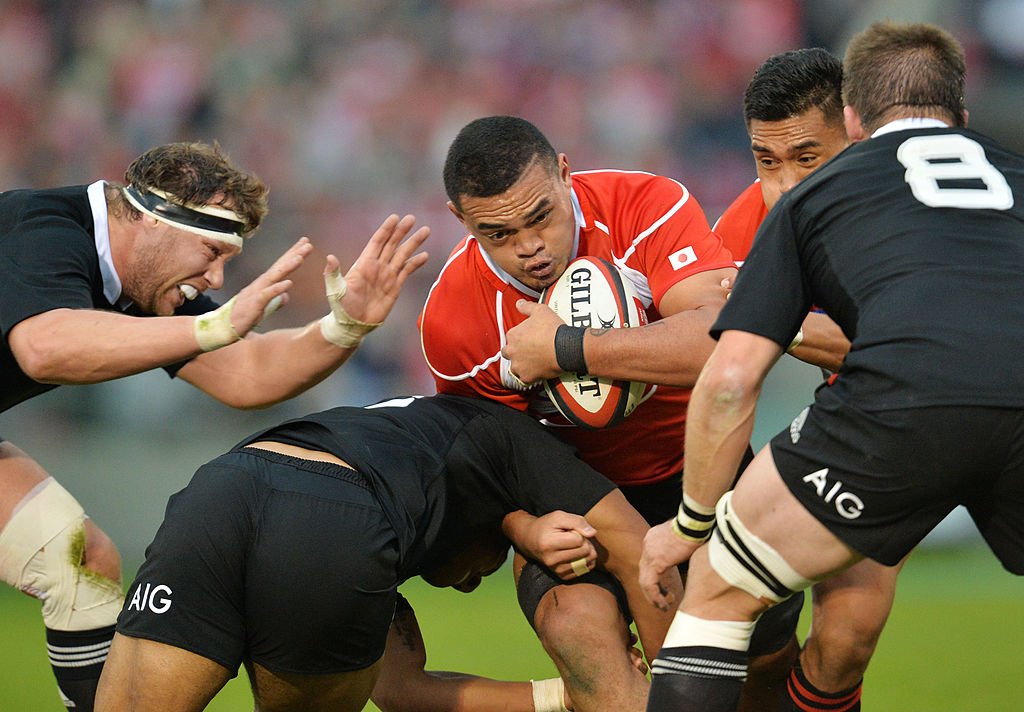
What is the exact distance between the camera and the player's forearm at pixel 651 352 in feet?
11.5

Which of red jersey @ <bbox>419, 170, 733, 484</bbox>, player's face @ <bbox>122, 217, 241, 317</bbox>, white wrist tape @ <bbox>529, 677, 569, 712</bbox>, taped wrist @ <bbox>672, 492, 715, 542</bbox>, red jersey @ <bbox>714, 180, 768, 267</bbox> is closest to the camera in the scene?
taped wrist @ <bbox>672, 492, 715, 542</bbox>

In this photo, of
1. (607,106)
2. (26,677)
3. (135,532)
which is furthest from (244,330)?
(607,106)

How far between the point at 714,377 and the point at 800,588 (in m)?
0.59

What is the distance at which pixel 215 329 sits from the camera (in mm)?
3502

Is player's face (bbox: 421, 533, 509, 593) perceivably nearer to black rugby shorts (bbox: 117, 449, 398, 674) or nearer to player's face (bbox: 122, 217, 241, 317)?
black rugby shorts (bbox: 117, 449, 398, 674)

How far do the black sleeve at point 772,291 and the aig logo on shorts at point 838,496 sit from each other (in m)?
0.37

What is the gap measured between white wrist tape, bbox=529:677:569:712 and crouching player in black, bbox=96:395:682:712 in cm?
54

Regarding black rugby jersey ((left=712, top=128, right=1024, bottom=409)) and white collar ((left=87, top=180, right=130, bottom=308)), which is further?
white collar ((left=87, top=180, right=130, bottom=308))

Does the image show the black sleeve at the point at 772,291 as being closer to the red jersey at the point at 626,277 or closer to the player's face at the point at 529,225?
the red jersey at the point at 626,277

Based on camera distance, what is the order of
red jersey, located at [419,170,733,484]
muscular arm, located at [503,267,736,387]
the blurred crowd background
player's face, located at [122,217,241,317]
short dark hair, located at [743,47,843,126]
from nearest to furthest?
muscular arm, located at [503,267,736,387] → red jersey, located at [419,170,733,484] → player's face, located at [122,217,241,317] → short dark hair, located at [743,47,843,126] → the blurred crowd background

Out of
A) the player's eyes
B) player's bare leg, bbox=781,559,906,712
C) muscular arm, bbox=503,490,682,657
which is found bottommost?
player's bare leg, bbox=781,559,906,712

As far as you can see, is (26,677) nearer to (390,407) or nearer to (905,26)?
(390,407)

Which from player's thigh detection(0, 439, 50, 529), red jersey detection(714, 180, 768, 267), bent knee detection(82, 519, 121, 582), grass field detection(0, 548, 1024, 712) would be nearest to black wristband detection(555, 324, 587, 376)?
red jersey detection(714, 180, 768, 267)

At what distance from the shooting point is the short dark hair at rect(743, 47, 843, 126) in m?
4.25
